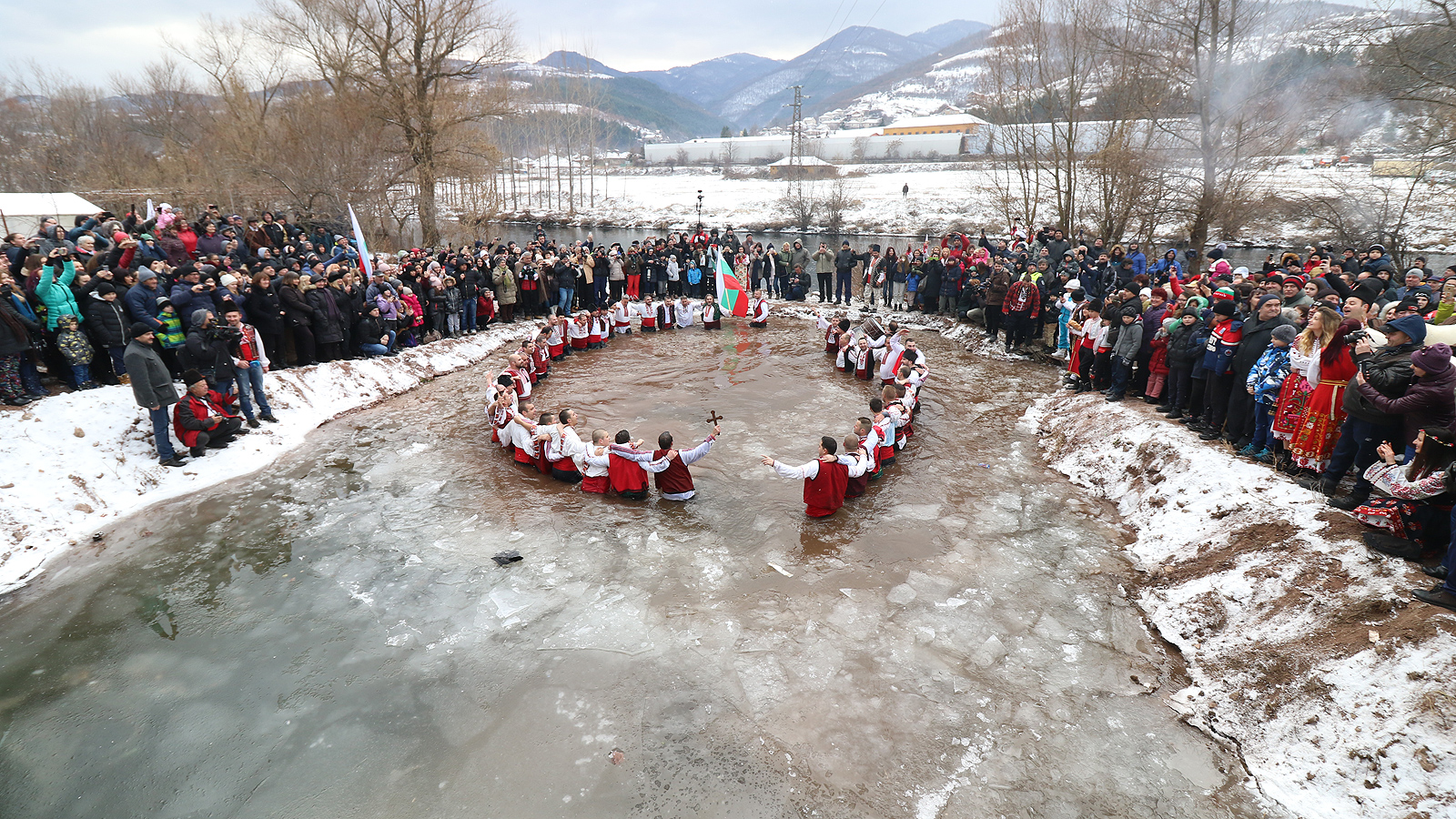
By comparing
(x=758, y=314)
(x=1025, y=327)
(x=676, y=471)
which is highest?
(x=758, y=314)

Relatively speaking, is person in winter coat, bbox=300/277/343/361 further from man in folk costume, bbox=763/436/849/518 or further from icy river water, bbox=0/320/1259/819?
man in folk costume, bbox=763/436/849/518

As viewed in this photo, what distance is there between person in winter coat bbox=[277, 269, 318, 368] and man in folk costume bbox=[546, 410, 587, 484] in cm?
599

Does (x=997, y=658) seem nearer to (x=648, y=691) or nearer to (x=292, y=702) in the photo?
(x=648, y=691)

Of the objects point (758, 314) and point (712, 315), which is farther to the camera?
point (758, 314)

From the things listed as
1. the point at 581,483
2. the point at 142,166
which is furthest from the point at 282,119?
the point at 581,483

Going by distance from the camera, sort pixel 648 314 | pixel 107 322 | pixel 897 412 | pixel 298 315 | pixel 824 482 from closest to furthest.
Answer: pixel 824 482 → pixel 107 322 → pixel 897 412 → pixel 298 315 → pixel 648 314

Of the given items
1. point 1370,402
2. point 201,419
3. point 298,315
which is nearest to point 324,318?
point 298,315

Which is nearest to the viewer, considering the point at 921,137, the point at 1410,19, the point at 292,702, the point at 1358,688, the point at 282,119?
the point at 1358,688

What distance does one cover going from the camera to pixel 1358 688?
4609 millimetres

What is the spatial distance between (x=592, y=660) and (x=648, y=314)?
44.8 ft

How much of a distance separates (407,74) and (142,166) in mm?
18868

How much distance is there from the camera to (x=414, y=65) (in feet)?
74.6

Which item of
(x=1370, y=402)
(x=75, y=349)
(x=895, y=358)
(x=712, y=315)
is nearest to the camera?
(x=1370, y=402)

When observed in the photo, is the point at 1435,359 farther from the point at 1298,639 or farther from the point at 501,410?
the point at 501,410
